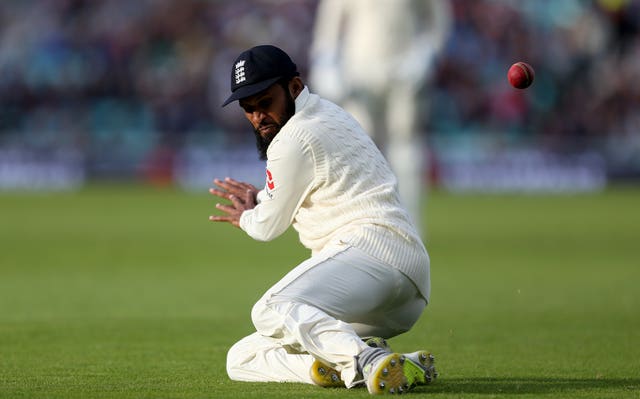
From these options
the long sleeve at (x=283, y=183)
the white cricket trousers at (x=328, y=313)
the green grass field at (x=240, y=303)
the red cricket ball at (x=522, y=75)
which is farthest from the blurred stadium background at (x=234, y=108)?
the long sleeve at (x=283, y=183)

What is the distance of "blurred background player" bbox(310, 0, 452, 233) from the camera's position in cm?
1214

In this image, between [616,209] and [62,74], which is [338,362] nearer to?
[616,209]

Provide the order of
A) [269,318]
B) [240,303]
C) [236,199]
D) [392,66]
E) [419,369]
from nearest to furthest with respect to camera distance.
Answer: [419,369], [269,318], [236,199], [240,303], [392,66]

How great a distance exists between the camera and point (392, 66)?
12.2 meters

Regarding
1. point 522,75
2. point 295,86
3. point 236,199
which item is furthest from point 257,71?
point 522,75

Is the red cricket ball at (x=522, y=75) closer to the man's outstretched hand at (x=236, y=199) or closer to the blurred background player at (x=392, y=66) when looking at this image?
the man's outstretched hand at (x=236, y=199)

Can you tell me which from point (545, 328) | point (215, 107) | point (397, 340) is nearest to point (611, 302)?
point (545, 328)

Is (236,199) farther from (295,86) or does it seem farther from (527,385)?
(527,385)

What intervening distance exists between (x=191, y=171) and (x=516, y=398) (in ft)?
64.2

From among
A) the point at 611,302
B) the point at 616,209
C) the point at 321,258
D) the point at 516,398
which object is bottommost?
the point at 616,209

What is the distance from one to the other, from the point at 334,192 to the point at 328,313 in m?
0.51

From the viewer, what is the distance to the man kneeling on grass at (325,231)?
5.05 m

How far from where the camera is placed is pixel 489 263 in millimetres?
12086

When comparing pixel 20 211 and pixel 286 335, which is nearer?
pixel 286 335
